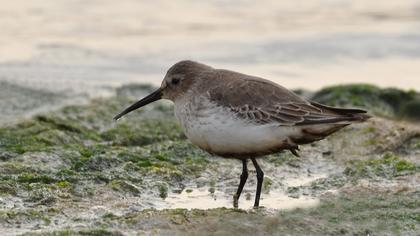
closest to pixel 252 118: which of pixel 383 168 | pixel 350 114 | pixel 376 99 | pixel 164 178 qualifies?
pixel 350 114

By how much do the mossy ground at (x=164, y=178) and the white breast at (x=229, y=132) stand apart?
0.53 m

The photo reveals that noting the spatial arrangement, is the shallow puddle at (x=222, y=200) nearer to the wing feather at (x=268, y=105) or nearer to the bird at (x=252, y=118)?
the bird at (x=252, y=118)

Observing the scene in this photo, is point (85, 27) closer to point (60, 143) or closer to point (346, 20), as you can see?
point (346, 20)

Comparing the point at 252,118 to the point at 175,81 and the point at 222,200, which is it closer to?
the point at 222,200

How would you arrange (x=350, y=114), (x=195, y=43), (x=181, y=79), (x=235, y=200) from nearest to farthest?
1. (x=350, y=114)
2. (x=235, y=200)
3. (x=181, y=79)
4. (x=195, y=43)

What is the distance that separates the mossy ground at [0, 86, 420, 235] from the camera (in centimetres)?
613

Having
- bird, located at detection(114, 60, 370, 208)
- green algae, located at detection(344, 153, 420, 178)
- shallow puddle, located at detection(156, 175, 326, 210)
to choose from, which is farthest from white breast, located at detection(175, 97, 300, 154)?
green algae, located at detection(344, 153, 420, 178)

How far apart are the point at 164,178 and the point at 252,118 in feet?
4.07

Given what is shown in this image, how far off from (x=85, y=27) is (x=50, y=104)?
170 inches

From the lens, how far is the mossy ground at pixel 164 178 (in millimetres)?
6133

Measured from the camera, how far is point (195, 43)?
1457 cm

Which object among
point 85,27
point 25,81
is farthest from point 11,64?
point 85,27

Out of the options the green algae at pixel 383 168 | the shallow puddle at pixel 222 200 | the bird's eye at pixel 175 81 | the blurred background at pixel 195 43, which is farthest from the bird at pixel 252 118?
the blurred background at pixel 195 43

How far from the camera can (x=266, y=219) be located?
6293 millimetres
